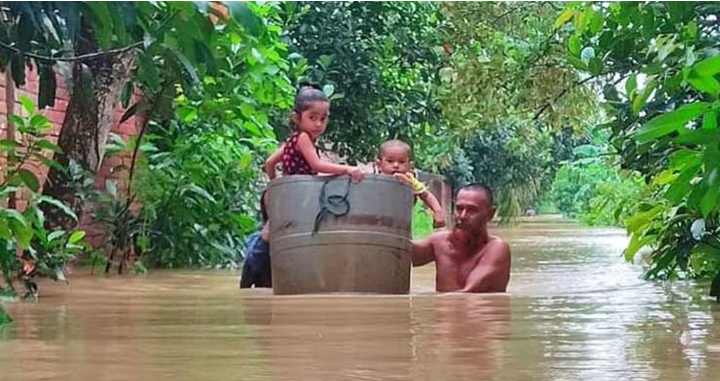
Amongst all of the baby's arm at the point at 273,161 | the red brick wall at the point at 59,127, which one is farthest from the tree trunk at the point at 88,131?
the baby's arm at the point at 273,161

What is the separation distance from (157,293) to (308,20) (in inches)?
177

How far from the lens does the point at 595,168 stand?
974 inches

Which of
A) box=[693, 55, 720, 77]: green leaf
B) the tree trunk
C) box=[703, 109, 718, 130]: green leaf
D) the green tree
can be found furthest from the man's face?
the tree trunk

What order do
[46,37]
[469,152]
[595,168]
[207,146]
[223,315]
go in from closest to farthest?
[46,37] → [223,315] → [207,146] → [469,152] → [595,168]

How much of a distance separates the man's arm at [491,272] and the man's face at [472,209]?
0.13 metres

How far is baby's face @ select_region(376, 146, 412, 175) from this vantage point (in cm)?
489

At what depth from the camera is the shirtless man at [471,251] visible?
4.66 metres

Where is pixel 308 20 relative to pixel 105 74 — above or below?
above

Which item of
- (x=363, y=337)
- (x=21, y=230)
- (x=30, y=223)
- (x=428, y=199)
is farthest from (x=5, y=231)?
(x=428, y=199)

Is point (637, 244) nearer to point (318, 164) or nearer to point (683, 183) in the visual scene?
point (318, 164)

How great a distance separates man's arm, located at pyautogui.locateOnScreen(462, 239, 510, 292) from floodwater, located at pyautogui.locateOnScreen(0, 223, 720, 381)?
282 millimetres

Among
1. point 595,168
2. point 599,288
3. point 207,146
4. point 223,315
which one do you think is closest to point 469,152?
point 595,168

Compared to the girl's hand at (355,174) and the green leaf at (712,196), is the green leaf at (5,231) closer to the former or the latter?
the girl's hand at (355,174)

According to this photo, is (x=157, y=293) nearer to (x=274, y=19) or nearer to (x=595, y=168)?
(x=274, y=19)
